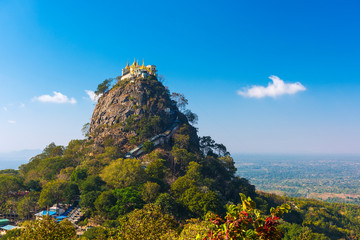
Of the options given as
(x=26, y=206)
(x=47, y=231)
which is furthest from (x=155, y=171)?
(x=47, y=231)

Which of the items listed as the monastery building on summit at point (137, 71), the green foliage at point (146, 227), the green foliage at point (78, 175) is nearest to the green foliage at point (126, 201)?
the green foliage at point (78, 175)

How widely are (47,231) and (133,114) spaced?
5377 centimetres

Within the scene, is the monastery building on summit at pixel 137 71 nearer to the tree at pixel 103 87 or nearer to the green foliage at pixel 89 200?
the tree at pixel 103 87

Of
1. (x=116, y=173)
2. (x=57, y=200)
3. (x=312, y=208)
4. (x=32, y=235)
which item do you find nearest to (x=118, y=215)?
Answer: (x=116, y=173)

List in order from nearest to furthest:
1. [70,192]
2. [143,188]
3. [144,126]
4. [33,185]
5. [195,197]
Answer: [195,197] < [143,188] < [70,192] < [33,185] < [144,126]

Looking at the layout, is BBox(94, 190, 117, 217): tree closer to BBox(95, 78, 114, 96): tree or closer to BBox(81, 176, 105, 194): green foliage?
BBox(81, 176, 105, 194): green foliage

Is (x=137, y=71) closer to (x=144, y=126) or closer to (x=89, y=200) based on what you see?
(x=144, y=126)

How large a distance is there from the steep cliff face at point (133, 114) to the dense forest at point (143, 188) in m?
0.28

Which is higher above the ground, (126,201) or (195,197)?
(126,201)

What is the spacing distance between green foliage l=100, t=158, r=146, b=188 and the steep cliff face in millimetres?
17172

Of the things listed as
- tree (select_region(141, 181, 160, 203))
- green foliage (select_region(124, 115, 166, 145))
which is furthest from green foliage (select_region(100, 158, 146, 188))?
A: green foliage (select_region(124, 115, 166, 145))

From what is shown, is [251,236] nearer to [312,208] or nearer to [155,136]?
[155,136]

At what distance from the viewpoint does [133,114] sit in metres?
65.8

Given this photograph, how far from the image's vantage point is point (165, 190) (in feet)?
133
